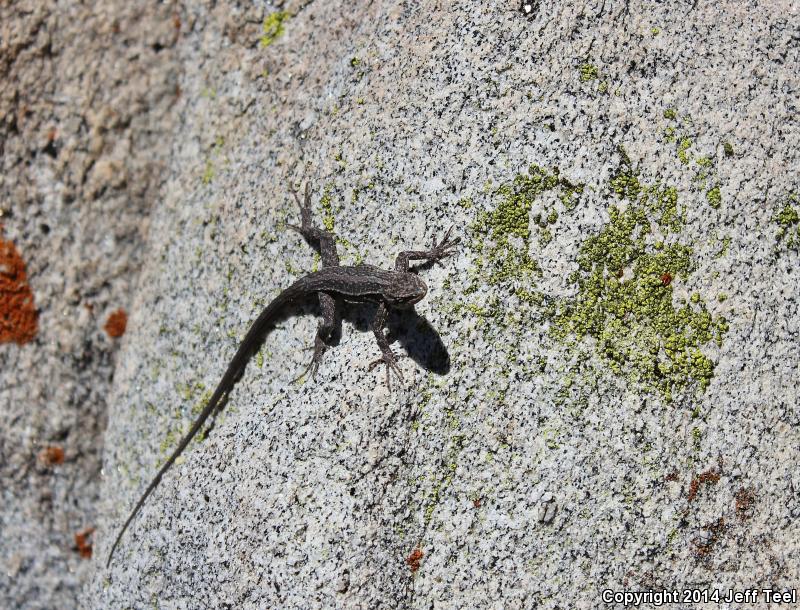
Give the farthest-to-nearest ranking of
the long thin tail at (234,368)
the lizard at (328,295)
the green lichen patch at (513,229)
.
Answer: the long thin tail at (234,368), the lizard at (328,295), the green lichen patch at (513,229)

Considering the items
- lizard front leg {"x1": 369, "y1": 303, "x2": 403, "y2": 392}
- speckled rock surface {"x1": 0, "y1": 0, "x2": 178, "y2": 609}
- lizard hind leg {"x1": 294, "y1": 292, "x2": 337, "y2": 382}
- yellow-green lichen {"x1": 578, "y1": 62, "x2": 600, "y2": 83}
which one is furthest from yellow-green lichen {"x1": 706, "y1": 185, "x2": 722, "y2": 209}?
speckled rock surface {"x1": 0, "y1": 0, "x2": 178, "y2": 609}

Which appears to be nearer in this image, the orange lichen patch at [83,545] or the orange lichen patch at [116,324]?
the orange lichen patch at [83,545]

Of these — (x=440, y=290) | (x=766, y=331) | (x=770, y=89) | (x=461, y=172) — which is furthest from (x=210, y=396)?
(x=770, y=89)

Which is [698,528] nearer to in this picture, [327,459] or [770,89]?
[327,459]

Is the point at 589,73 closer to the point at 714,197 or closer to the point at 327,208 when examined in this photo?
the point at 714,197

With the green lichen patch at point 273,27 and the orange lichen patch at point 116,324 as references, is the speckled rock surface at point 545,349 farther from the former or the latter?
the orange lichen patch at point 116,324

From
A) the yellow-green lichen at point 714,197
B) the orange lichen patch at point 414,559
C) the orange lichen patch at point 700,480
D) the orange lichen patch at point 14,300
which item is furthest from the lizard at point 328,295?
the orange lichen patch at point 700,480

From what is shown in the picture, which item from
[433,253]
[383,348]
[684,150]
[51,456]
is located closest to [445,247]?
[433,253]
